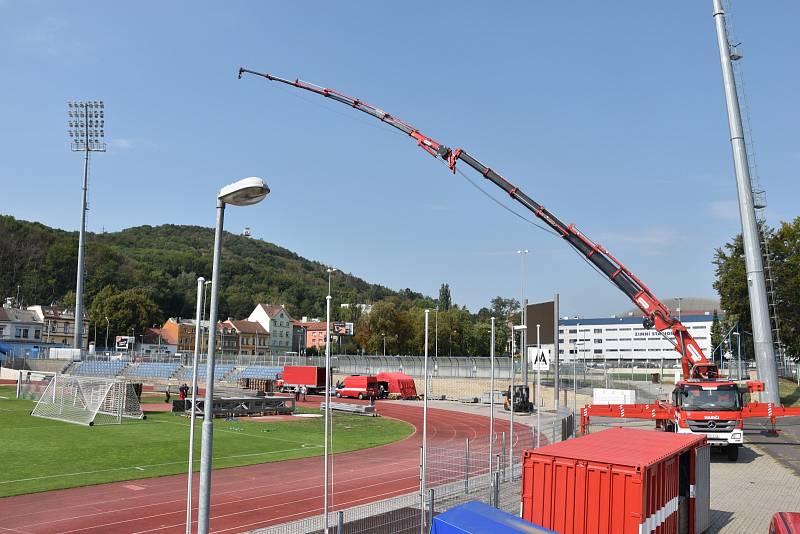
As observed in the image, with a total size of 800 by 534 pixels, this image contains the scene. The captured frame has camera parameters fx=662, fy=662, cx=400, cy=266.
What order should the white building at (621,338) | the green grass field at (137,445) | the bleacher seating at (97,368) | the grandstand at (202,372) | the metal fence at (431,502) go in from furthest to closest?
1. the white building at (621,338)
2. the bleacher seating at (97,368)
3. the grandstand at (202,372)
4. the green grass field at (137,445)
5. the metal fence at (431,502)

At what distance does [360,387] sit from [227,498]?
41.1 meters

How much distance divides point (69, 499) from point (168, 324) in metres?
128

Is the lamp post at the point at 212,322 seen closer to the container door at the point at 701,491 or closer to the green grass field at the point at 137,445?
the container door at the point at 701,491

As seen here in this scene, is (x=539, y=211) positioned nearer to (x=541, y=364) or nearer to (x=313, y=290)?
(x=541, y=364)

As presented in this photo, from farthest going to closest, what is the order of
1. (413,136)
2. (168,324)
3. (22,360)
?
1. (168,324)
2. (22,360)
3. (413,136)

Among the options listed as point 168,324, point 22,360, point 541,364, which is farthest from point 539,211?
point 168,324

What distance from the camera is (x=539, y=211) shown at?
34.1 m

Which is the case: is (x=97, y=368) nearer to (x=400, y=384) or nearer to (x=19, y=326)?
(x=19, y=326)

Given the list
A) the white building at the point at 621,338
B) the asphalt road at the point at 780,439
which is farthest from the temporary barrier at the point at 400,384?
the white building at the point at 621,338

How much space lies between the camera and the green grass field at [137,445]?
21500mm

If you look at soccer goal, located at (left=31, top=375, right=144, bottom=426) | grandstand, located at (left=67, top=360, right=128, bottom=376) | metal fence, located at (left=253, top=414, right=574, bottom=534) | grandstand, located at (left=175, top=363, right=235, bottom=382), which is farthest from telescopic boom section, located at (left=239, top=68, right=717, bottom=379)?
grandstand, located at (left=67, top=360, right=128, bottom=376)

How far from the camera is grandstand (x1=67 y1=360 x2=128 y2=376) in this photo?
81.2m

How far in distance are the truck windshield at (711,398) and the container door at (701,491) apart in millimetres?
10985

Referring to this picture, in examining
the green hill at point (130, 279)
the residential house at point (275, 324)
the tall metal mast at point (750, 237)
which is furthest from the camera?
the residential house at point (275, 324)
